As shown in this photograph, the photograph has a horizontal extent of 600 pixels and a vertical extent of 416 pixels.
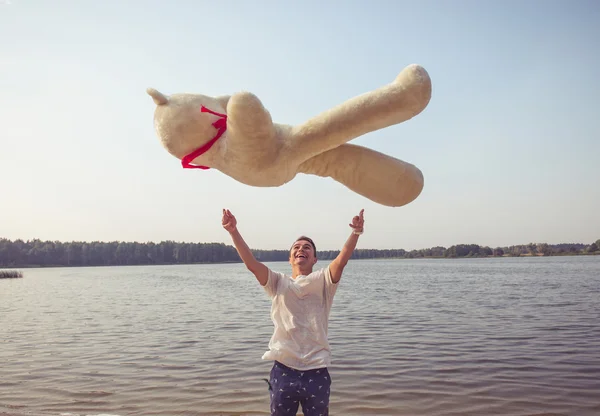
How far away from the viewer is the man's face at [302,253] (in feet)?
11.3

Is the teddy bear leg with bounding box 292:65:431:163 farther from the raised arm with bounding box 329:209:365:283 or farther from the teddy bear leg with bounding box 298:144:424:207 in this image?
the raised arm with bounding box 329:209:365:283

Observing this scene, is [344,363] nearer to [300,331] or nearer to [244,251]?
[300,331]

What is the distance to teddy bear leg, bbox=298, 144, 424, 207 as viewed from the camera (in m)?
2.19

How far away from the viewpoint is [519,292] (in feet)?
82.6

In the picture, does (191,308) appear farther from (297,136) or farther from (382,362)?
(297,136)

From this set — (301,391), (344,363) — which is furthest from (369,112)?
(344,363)

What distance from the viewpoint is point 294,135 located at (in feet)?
6.52

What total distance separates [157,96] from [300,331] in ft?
5.86

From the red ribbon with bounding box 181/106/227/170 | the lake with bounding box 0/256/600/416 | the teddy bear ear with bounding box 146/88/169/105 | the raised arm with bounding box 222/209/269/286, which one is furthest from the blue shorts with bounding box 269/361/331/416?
the lake with bounding box 0/256/600/416

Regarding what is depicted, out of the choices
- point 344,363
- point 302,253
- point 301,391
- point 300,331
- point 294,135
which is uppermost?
point 294,135

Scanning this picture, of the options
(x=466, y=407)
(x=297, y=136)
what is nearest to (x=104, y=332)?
(x=466, y=407)

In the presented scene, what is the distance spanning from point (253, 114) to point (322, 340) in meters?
1.81

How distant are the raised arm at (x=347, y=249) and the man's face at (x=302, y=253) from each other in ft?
0.81

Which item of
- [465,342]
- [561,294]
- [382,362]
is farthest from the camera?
[561,294]
